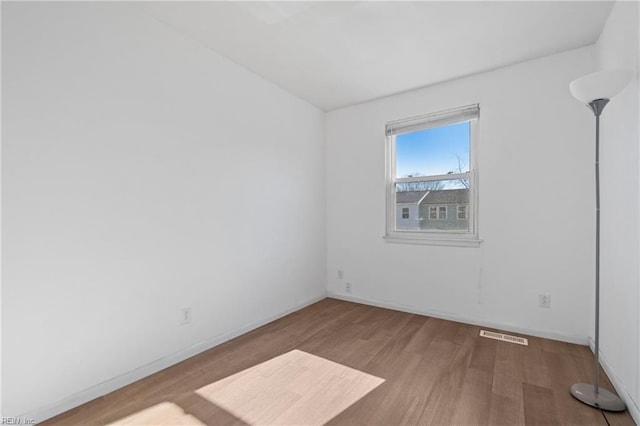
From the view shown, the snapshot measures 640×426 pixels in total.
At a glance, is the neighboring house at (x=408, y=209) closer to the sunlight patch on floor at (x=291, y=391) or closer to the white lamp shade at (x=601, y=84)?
the white lamp shade at (x=601, y=84)

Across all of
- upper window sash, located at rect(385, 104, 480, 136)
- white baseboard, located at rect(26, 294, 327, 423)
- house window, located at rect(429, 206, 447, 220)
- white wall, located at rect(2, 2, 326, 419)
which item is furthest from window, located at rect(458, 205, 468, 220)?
white baseboard, located at rect(26, 294, 327, 423)

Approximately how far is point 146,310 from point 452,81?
3547mm

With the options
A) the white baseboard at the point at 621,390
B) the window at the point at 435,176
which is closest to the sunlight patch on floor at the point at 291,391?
the white baseboard at the point at 621,390

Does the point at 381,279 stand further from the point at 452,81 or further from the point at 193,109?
the point at 193,109

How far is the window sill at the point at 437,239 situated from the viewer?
300cm

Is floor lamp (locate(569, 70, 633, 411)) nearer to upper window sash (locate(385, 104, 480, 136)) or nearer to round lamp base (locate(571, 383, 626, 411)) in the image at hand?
round lamp base (locate(571, 383, 626, 411))

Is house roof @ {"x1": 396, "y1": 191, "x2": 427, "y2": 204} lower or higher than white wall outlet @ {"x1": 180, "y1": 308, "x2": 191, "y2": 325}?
higher

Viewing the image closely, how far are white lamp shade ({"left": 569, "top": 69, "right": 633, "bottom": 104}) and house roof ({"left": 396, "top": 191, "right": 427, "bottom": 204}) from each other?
1.77 meters

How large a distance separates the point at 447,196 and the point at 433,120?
866 millimetres

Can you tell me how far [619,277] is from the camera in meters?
1.86

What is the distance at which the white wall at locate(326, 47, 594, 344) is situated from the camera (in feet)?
8.23

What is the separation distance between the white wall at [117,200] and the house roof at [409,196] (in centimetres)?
166

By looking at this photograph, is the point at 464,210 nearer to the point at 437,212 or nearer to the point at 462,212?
the point at 462,212

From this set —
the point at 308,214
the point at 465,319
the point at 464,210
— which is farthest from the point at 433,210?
the point at 308,214
